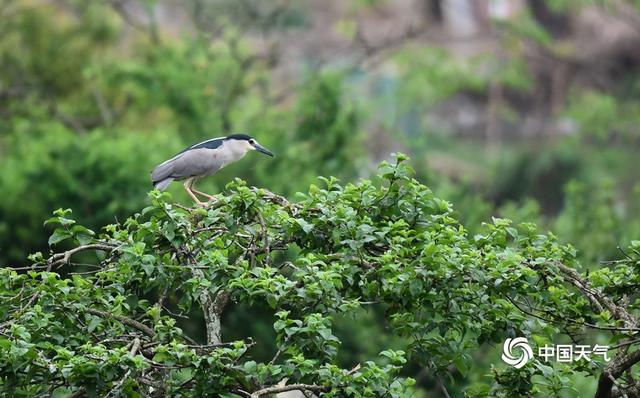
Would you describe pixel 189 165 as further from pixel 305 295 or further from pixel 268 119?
pixel 268 119

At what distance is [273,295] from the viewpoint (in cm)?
540

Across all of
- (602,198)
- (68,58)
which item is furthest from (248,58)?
(602,198)

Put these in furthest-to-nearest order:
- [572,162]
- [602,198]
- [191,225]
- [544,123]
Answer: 1. [544,123]
2. [572,162]
3. [602,198]
4. [191,225]

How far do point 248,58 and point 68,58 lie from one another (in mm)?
3631

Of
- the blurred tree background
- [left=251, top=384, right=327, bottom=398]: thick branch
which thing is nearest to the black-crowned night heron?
[left=251, top=384, right=327, bottom=398]: thick branch

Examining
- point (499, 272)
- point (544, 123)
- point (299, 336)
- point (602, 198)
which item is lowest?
point (299, 336)

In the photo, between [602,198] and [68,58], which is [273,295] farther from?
[68,58]

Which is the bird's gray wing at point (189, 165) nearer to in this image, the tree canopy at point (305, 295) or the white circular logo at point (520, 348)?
the tree canopy at point (305, 295)

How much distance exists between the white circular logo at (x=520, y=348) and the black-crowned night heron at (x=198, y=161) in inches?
123

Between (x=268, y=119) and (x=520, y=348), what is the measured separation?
595 inches

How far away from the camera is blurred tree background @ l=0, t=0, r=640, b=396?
17.3 metres
